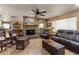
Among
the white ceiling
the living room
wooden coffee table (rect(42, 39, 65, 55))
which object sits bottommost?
wooden coffee table (rect(42, 39, 65, 55))

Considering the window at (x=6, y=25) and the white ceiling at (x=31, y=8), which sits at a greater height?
the white ceiling at (x=31, y=8)

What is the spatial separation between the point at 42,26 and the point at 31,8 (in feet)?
2.36

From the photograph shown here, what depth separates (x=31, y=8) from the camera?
318cm

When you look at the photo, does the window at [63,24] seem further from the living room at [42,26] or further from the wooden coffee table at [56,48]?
the wooden coffee table at [56,48]

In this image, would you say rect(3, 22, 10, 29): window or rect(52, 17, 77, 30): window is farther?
rect(52, 17, 77, 30): window

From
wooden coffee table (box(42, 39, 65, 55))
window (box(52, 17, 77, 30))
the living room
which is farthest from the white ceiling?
wooden coffee table (box(42, 39, 65, 55))

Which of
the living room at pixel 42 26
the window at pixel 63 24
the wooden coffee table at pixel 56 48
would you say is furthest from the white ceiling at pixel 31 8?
the wooden coffee table at pixel 56 48

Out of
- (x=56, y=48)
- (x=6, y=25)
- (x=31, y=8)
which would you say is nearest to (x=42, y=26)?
(x=31, y=8)

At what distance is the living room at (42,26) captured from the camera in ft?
10.5

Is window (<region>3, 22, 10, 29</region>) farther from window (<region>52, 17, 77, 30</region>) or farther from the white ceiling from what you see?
window (<region>52, 17, 77, 30</region>)

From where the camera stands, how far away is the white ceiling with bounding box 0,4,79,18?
303 cm
